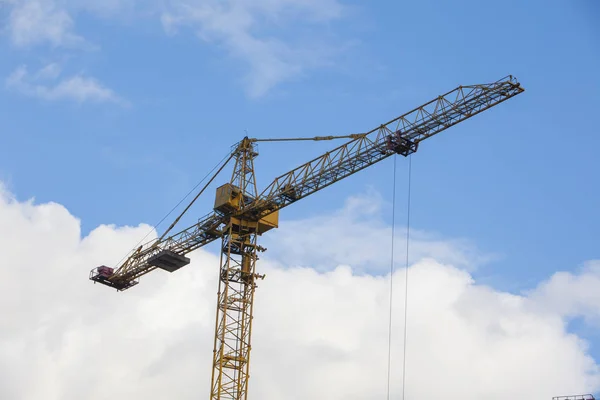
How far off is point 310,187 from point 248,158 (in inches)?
396

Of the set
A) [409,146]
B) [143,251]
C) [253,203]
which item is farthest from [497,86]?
[143,251]

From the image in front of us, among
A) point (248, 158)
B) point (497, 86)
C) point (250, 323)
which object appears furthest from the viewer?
point (248, 158)

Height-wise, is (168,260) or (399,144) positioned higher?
(399,144)

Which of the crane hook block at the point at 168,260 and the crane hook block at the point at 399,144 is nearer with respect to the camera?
the crane hook block at the point at 399,144

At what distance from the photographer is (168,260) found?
310 ft

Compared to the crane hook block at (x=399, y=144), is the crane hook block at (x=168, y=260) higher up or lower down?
lower down

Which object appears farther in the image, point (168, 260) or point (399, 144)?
point (168, 260)

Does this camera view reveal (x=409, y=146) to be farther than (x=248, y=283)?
No

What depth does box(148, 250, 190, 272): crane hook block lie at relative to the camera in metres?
94.2

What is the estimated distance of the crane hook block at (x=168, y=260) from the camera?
94.2 meters

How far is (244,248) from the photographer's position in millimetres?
89688

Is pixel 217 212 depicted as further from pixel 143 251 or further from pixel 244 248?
pixel 143 251

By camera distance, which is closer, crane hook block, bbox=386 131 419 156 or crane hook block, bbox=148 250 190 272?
crane hook block, bbox=386 131 419 156

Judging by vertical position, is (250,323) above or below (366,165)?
below
